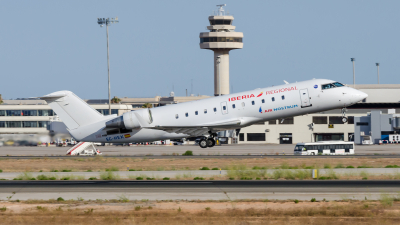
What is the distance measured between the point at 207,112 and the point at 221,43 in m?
115

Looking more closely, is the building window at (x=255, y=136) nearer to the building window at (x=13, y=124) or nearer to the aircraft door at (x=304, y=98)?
the building window at (x=13, y=124)

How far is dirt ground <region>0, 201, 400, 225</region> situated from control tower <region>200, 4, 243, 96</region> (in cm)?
13262

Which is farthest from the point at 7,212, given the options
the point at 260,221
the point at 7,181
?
the point at 7,181

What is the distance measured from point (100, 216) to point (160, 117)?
78.1 feet

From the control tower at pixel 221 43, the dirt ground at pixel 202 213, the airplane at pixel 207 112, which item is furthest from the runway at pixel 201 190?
the control tower at pixel 221 43

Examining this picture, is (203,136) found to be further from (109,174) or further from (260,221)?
(260,221)

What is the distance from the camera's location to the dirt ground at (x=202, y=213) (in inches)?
722

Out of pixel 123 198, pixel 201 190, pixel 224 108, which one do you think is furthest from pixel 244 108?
pixel 123 198

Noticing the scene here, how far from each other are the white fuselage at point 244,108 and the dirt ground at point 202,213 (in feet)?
61.6

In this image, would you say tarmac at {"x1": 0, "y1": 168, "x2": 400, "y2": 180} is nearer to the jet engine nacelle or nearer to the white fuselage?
the white fuselage

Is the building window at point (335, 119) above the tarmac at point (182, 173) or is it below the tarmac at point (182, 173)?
above

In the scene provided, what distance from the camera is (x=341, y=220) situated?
1831cm

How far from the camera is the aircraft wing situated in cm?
4078

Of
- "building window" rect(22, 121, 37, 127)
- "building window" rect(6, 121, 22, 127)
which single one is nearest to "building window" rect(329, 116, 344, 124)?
"building window" rect(22, 121, 37, 127)
